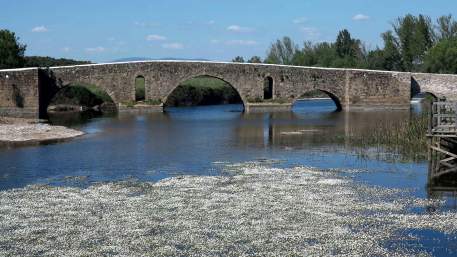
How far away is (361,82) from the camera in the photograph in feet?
179

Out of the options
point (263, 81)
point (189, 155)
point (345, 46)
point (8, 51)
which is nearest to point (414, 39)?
point (345, 46)

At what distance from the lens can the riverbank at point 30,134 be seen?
29.2 meters

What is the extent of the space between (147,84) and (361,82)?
18.4 meters

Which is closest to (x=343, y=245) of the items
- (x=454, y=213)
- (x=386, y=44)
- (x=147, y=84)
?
(x=454, y=213)

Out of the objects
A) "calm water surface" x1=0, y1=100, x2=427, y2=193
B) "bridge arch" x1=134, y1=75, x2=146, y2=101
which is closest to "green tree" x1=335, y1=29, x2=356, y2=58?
"bridge arch" x1=134, y1=75, x2=146, y2=101

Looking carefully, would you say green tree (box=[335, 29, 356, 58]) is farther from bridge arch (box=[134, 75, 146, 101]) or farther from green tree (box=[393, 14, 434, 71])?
bridge arch (box=[134, 75, 146, 101])

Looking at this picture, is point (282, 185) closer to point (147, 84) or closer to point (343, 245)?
point (343, 245)

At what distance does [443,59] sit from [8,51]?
149 feet

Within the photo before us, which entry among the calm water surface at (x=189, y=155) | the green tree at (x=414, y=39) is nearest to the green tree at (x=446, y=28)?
the green tree at (x=414, y=39)

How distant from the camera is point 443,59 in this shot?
6956 centimetres

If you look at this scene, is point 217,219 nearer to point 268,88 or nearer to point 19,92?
point 19,92

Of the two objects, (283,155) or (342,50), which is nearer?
(283,155)

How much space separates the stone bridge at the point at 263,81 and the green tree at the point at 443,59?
15.6 meters

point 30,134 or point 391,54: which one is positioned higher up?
point 391,54
